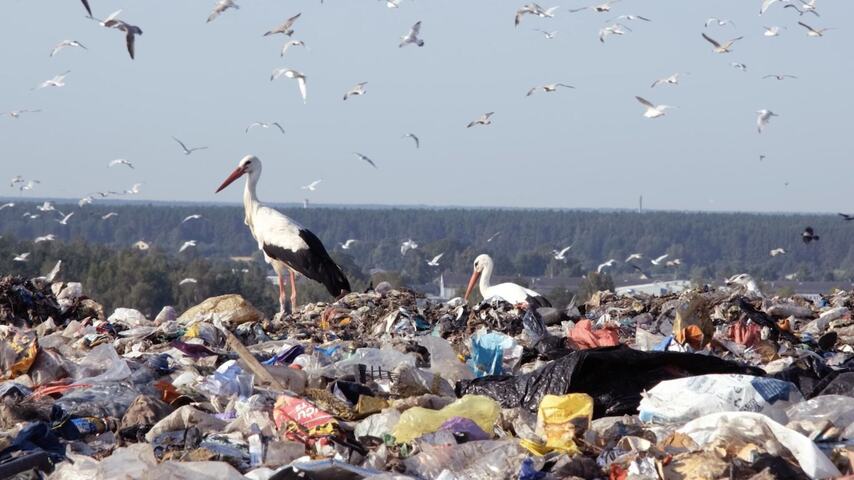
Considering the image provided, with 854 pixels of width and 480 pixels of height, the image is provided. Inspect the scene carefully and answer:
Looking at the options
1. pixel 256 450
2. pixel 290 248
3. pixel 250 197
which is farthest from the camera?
pixel 250 197

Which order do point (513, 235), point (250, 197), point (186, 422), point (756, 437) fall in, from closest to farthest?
point (756, 437) < point (186, 422) < point (250, 197) < point (513, 235)

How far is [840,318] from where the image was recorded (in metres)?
9.02

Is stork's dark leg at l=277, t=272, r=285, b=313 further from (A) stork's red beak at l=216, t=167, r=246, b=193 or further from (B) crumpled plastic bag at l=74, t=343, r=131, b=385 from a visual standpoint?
(B) crumpled plastic bag at l=74, t=343, r=131, b=385

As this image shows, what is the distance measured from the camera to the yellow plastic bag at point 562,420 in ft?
14.9

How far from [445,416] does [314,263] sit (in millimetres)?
8823

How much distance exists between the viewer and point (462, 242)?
92188 millimetres

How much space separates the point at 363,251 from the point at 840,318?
253ft

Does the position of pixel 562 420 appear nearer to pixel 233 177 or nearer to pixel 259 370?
pixel 259 370

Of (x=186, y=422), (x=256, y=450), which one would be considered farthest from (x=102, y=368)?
(x=256, y=450)

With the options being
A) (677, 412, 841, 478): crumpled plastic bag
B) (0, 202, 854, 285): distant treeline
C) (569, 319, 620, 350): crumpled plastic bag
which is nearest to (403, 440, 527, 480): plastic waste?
(677, 412, 841, 478): crumpled plastic bag

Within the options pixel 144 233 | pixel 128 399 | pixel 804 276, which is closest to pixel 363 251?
pixel 144 233

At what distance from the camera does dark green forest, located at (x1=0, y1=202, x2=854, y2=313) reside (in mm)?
58941

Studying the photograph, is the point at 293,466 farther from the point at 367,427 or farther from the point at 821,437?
the point at 821,437

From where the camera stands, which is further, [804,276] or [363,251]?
[363,251]
